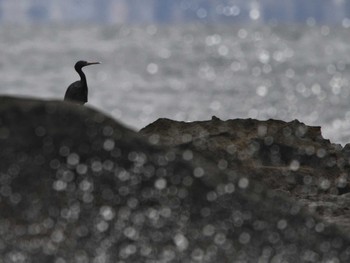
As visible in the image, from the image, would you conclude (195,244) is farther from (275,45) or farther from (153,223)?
(275,45)

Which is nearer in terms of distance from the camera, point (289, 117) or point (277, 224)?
point (277, 224)

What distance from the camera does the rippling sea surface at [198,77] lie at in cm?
7594

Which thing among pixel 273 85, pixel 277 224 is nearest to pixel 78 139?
pixel 277 224

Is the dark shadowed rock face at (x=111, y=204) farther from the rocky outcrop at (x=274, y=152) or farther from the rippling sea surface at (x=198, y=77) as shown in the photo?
the rippling sea surface at (x=198, y=77)

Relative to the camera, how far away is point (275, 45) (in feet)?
610

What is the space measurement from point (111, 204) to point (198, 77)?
380ft

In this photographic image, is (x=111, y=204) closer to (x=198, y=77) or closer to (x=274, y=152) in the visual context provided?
(x=274, y=152)

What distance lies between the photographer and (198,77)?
404ft

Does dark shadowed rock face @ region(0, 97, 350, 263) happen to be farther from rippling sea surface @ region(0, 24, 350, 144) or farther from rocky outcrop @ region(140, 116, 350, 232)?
rippling sea surface @ region(0, 24, 350, 144)

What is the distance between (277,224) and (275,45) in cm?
17977

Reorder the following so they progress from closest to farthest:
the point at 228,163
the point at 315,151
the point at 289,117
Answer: the point at 228,163 → the point at 315,151 → the point at 289,117

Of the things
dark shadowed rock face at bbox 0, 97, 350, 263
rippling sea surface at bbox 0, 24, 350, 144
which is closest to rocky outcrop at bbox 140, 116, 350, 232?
dark shadowed rock face at bbox 0, 97, 350, 263

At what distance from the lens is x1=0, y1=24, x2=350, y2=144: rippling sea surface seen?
249 feet

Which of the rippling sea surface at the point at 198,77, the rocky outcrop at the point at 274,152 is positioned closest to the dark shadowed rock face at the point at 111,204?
the rocky outcrop at the point at 274,152
